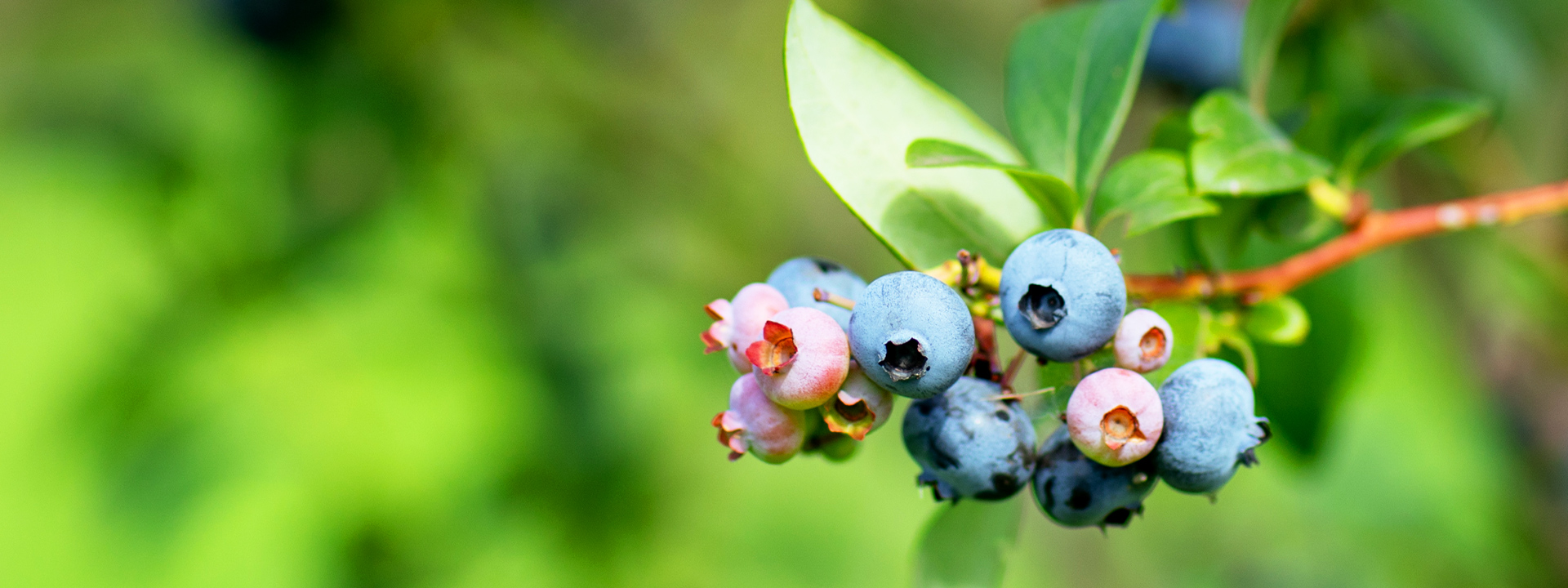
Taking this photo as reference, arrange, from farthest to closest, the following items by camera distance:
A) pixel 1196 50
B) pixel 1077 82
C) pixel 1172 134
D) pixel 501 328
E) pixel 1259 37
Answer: pixel 501 328 → pixel 1196 50 → pixel 1259 37 → pixel 1172 134 → pixel 1077 82

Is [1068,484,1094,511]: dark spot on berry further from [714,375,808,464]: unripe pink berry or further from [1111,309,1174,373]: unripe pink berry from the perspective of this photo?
[714,375,808,464]: unripe pink berry

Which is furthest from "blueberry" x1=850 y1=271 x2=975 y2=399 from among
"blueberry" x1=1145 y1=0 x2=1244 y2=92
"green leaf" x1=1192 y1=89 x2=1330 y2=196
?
"blueberry" x1=1145 y1=0 x2=1244 y2=92

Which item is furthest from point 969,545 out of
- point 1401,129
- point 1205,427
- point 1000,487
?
point 1401,129

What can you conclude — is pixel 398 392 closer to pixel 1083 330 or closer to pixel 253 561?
pixel 253 561

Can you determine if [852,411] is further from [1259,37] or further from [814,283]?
[1259,37]

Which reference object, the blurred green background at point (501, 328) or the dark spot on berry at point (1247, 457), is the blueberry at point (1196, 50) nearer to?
the blurred green background at point (501, 328)

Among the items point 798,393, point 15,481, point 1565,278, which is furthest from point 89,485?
point 1565,278

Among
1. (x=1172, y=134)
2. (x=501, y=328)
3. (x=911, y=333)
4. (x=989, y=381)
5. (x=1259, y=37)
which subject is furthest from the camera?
(x=501, y=328)
